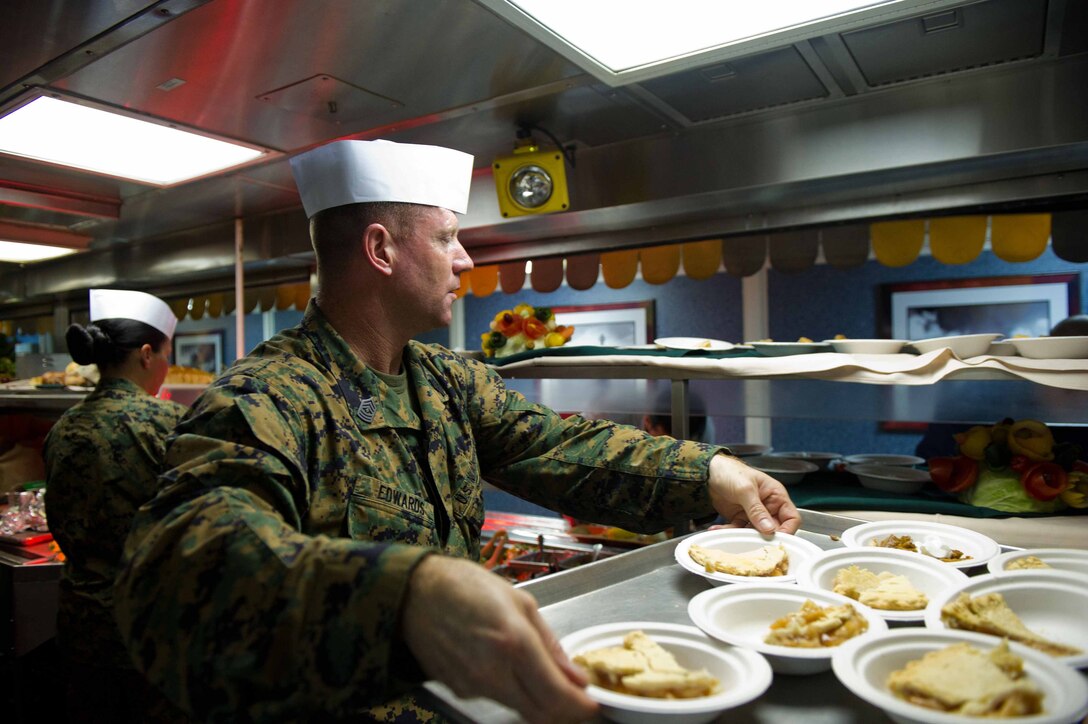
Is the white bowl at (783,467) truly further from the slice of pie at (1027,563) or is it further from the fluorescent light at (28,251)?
the fluorescent light at (28,251)

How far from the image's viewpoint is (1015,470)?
192 centimetres

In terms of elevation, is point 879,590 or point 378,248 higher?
point 378,248

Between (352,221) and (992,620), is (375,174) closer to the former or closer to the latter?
(352,221)

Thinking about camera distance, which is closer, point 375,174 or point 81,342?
point 375,174

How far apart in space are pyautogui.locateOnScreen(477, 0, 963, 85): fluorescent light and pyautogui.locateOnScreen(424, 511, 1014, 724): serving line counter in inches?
41.8

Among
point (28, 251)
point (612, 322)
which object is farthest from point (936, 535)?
point (28, 251)

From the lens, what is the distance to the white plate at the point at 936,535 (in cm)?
130

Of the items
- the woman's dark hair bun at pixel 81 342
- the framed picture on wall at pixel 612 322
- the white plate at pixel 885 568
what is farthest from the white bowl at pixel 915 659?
the framed picture on wall at pixel 612 322

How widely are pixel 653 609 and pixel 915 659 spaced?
0.42 metres

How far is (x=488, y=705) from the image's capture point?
816mm

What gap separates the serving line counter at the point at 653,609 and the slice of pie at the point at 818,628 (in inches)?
1.6

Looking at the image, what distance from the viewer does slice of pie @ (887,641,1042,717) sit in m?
0.69

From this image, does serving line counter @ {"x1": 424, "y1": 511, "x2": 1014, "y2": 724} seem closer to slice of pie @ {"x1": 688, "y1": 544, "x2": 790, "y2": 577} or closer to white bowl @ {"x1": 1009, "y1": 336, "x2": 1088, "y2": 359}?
slice of pie @ {"x1": 688, "y1": 544, "x2": 790, "y2": 577}

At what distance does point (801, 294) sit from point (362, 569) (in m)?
4.18
